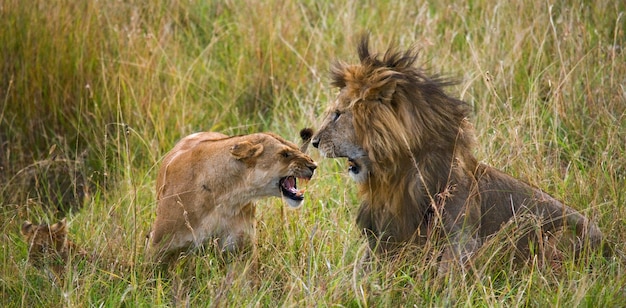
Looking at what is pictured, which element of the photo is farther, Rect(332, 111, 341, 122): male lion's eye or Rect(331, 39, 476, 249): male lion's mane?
Rect(332, 111, 341, 122): male lion's eye

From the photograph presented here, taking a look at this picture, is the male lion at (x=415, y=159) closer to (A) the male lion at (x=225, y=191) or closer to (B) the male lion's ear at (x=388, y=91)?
(B) the male lion's ear at (x=388, y=91)

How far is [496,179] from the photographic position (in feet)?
15.4

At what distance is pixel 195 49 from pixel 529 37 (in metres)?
2.65

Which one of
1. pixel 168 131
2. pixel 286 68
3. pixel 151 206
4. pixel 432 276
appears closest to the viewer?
pixel 432 276

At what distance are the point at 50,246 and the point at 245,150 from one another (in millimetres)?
1051

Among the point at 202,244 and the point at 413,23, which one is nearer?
the point at 202,244

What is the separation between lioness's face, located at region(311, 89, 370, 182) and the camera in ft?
14.8

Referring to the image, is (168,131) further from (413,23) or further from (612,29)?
(612,29)

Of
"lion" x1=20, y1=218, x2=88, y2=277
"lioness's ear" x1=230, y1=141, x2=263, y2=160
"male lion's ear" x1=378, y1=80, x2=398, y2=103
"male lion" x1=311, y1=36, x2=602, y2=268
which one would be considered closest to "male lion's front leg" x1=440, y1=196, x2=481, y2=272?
"male lion" x1=311, y1=36, x2=602, y2=268

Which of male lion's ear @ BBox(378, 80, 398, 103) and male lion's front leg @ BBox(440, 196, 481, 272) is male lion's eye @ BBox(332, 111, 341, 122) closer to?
male lion's ear @ BBox(378, 80, 398, 103)

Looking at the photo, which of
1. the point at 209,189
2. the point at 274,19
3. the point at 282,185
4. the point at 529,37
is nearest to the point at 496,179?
the point at 282,185

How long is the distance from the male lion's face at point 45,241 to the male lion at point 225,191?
0.46m

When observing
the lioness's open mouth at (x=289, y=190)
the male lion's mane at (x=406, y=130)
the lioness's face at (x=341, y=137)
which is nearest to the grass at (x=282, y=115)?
the lioness's open mouth at (x=289, y=190)

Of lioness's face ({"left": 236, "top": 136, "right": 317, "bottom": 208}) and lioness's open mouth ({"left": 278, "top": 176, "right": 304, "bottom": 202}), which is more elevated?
lioness's face ({"left": 236, "top": 136, "right": 317, "bottom": 208})
